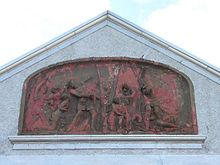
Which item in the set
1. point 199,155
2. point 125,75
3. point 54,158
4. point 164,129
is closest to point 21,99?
point 54,158

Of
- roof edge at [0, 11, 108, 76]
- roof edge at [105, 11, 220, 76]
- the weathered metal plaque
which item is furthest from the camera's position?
roof edge at [0, 11, 108, 76]

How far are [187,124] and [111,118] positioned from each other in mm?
1336

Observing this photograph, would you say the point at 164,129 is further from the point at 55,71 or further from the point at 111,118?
the point at 55,71

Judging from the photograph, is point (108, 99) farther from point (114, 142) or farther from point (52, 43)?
point (52, 43)

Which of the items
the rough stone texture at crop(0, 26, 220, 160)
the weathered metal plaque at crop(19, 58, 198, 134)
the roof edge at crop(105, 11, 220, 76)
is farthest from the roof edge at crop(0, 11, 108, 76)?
the weathered metal plaque at crop(19, 58, 198, 134)

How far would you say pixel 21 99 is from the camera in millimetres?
8977

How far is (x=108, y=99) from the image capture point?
8.94 metres

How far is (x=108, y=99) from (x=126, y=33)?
159 centimetres

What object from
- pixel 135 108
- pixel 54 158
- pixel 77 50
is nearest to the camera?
pixel 54 158

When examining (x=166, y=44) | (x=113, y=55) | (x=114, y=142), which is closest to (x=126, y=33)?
(x=113, y=55)

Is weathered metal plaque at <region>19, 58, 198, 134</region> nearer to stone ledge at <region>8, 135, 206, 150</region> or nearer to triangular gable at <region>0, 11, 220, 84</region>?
stone ledge at <region>8, 135, 206, 150</region>

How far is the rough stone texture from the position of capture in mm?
8446

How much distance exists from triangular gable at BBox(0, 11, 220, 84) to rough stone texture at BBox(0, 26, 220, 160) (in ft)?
0.27

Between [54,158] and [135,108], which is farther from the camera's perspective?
[135,108]
